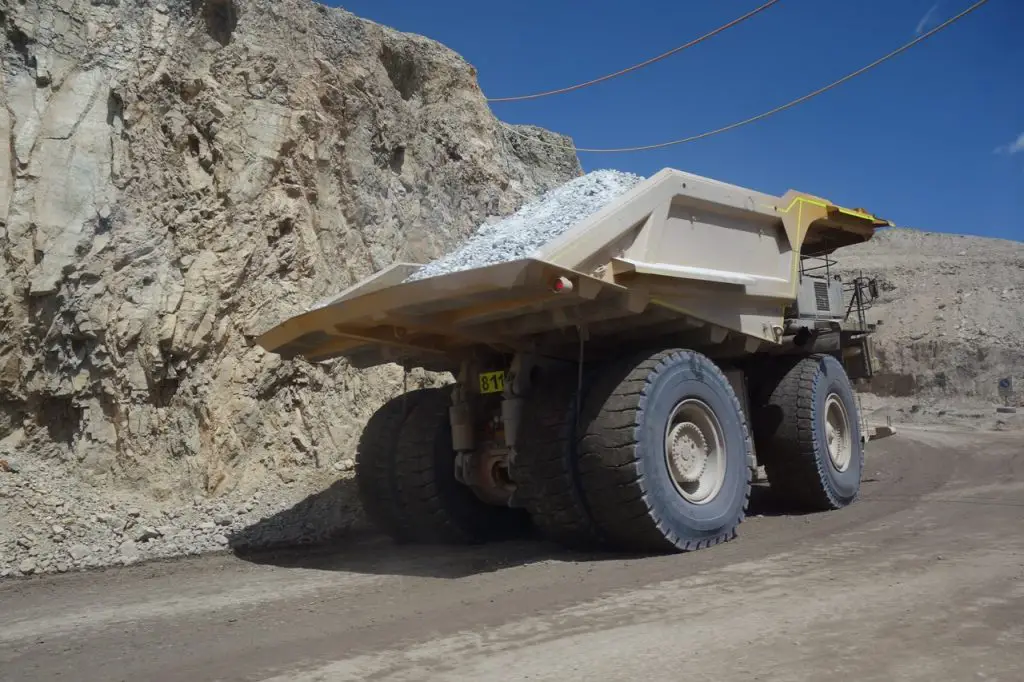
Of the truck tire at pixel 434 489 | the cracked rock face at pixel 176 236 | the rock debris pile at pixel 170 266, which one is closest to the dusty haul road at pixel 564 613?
the truck tire at pixel 434 489

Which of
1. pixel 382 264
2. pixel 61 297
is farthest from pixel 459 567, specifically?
pixel 382 264

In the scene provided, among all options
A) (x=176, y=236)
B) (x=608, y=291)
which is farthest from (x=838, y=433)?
(x=176, y=236)

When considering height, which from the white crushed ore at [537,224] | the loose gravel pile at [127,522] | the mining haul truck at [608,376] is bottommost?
the loose gravel pile at [127,522]

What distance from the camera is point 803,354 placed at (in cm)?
848

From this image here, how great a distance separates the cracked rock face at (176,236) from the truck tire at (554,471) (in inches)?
155

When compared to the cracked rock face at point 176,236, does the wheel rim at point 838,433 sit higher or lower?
lower

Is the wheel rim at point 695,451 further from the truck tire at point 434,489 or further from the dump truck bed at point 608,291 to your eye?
the truck tire at point 434,489

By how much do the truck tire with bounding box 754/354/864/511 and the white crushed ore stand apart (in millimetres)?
2901

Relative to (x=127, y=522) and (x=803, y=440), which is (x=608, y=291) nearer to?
(x=803, y=440)

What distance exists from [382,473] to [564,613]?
322cm

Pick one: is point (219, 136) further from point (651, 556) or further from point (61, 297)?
point (651, 556)

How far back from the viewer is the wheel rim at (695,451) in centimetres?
620

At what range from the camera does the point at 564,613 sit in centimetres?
438

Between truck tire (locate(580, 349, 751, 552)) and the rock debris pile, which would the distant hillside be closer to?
the rock debris pile
